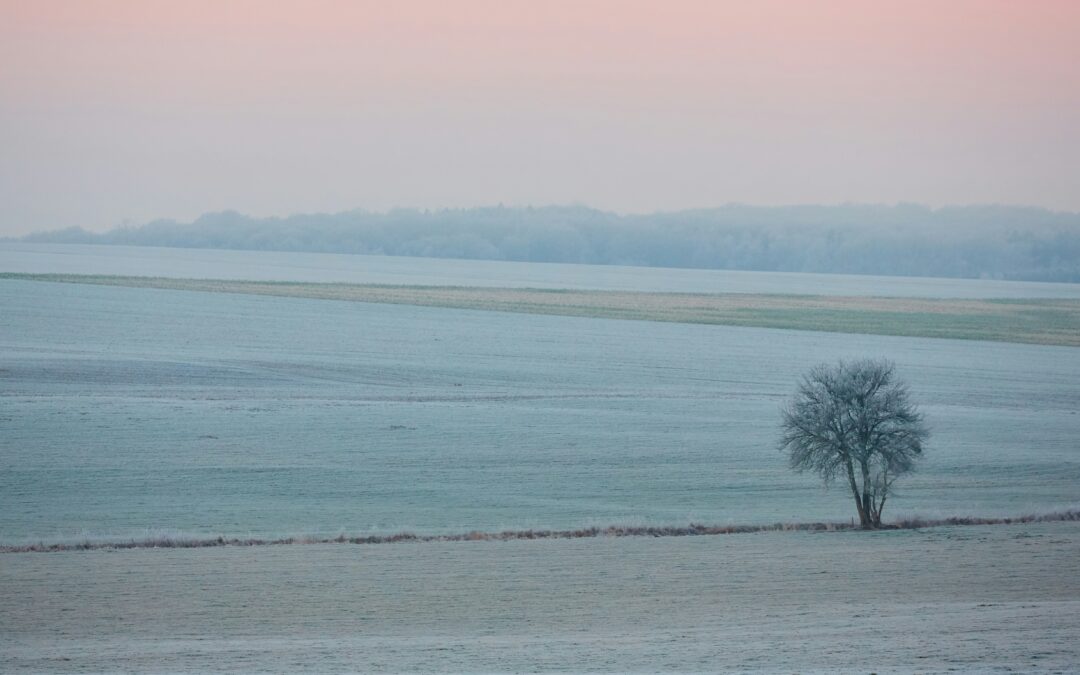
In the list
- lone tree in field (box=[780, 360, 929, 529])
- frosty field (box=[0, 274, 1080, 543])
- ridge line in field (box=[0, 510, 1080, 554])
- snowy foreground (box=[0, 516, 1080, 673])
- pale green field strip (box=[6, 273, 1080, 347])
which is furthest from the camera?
pale green field strip (box=[6, 273, 1080, 347])

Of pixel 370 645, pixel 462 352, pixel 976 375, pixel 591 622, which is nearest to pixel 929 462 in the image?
pixel 591 622

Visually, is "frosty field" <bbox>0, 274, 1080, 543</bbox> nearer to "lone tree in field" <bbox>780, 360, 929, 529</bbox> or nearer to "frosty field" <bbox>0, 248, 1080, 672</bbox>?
"frosty field" <bbox>0, 248, 1080, 672</bbox>

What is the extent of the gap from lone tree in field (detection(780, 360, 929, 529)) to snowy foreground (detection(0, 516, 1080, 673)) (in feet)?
9.32

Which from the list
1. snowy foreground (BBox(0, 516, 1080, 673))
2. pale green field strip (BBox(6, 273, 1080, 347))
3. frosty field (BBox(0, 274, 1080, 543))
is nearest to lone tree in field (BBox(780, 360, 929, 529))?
frosty field (BBox(0, 274, 1080, 543))

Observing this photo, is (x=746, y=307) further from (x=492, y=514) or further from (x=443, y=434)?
(x=492, y=514)

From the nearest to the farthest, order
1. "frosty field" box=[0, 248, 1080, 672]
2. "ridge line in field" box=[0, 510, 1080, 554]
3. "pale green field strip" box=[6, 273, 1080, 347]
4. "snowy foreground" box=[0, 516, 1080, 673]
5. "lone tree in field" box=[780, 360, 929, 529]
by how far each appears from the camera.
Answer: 1. "snowy foreground" box=[0, 516, 1080, 673]
2. "frosty field" box=[0, 248, 1080, 672]
3. "ridge line in field" box=[0, 510, 1080, 554]
4. "lone tree in field" box=[780, 360, 929, 529]
5. "pale green field strip" box=[6, 273, 1080, 347]

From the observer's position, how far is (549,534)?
25719mm

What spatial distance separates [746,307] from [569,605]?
390ft

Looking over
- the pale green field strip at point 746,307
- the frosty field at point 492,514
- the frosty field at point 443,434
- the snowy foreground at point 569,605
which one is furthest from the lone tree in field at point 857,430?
the pale green field strip at point 746,307

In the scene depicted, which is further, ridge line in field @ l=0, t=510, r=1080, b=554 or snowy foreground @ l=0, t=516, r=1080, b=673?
ridge line in field @ l=0, t=510, r=1080, b=554

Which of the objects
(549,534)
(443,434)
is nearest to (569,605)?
(549,534)

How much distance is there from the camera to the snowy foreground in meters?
13.4

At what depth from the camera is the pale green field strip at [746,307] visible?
106000 mm

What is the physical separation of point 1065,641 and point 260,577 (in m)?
13.1
